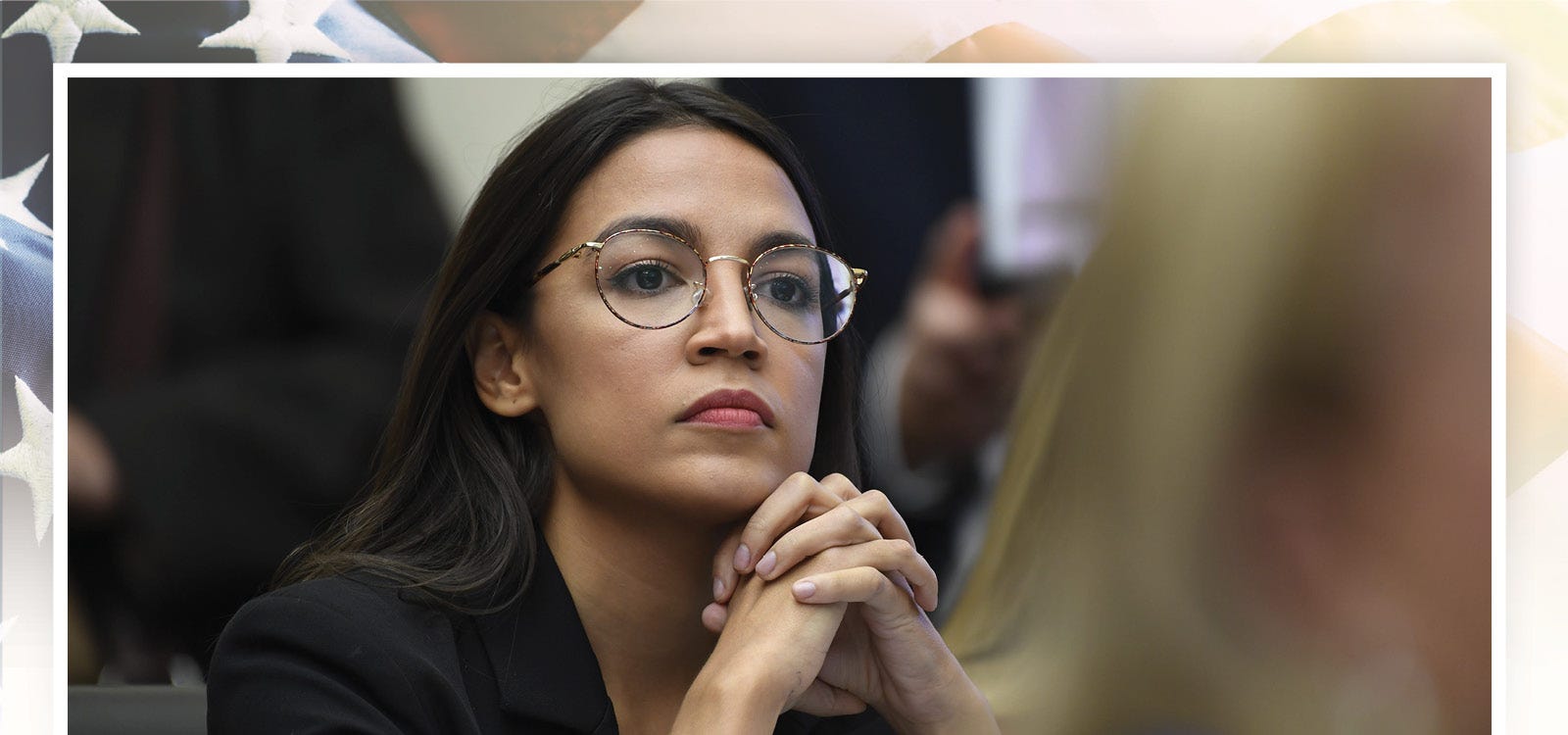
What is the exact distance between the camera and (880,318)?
218 centimetres

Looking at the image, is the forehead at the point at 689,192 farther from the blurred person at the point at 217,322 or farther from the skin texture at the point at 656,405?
the blurred person at the point at 217,322

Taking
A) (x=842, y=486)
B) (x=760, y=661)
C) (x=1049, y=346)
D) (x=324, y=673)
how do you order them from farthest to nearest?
1. (x=1049, y=346)
2. (x=842, y=486)
3. (x=760, y=661)
4. (x=324, y=673)

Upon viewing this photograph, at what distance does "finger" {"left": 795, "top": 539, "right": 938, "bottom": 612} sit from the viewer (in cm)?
175

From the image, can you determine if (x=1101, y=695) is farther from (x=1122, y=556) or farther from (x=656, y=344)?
(x=656, y=344)

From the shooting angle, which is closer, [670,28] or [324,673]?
[324,673]

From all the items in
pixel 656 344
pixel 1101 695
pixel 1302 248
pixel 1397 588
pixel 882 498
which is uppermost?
pixel 1302 248

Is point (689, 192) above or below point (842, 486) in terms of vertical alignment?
above

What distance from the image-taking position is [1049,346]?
2164 mm

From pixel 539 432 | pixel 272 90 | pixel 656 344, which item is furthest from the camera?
pixel 272 90

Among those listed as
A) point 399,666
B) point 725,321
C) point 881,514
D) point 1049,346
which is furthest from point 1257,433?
point 399,666

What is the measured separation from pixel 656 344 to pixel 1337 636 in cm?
119

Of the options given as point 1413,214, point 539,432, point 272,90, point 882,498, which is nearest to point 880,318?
point 882,498

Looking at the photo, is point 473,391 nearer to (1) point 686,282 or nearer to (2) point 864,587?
(1) point 686,282

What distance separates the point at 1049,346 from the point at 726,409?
640 millimetres
